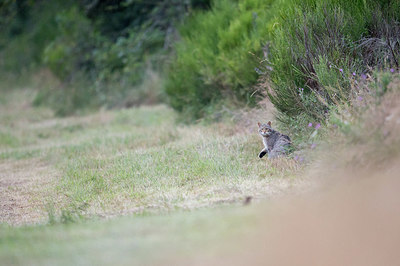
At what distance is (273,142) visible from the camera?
877 centimetres

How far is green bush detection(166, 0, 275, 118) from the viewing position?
11.6m

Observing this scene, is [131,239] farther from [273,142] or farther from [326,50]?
[326,50]

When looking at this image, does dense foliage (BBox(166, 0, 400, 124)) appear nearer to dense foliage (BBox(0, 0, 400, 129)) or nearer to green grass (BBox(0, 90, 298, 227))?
dense foliage (BBox(0, 0, 400, 129))

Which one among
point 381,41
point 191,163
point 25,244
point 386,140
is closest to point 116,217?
point 25,244

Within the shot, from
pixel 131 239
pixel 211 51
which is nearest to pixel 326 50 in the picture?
pixel 131 239

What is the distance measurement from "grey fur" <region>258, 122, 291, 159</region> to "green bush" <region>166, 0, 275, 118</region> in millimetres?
2532

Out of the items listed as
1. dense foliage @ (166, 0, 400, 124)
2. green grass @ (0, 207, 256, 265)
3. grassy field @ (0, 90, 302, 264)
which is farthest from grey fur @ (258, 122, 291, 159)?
green grass @ (0, 207, 256, 265)

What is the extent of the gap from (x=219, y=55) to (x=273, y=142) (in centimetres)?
481

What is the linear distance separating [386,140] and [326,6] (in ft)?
10.6

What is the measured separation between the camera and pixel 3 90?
27.7 metres

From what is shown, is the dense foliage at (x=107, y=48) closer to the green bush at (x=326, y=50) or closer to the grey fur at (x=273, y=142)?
the green bush at (x=326, y=50)

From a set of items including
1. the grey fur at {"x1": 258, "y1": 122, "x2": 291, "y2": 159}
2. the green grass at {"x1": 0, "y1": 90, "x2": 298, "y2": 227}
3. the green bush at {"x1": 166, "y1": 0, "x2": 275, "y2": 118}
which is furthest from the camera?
the green bush at {"x1": 166, "y1": 0, "x2": 275, "y2": 118}

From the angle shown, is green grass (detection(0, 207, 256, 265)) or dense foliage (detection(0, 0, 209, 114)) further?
dense foliage (detection(0, 0, 209, 114))

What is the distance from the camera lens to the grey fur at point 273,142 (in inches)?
331
